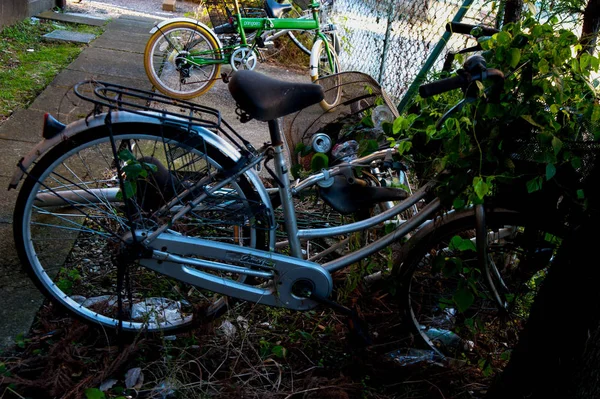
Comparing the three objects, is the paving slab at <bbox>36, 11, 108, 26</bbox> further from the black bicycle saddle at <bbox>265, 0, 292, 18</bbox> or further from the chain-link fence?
the chain-link fence

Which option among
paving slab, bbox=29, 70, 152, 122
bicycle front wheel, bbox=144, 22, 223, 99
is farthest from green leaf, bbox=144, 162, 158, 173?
bicycle front wheel, bbox=144, 22, 223, 99

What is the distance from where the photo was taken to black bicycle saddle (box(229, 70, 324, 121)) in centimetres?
232

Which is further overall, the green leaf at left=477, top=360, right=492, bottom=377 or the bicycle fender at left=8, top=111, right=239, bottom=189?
the green leaf at left=477, top=360, right=492, bottom=377

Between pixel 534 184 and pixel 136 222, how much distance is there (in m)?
1.60

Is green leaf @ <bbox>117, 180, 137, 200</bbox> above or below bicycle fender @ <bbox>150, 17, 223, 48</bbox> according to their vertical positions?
below

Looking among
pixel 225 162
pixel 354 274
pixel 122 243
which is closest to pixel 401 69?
pixel 354 274

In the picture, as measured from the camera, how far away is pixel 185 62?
591 centimetres

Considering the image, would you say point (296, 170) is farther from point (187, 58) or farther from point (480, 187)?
point (187, 58)

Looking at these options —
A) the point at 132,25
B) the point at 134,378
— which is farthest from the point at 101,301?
the point at 132,25

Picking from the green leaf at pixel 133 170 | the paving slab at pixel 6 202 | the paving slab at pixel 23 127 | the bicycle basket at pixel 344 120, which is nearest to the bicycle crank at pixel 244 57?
the paving slab at pixel 23 127

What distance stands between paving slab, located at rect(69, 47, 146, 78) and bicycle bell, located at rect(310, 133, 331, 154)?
13.0 feet

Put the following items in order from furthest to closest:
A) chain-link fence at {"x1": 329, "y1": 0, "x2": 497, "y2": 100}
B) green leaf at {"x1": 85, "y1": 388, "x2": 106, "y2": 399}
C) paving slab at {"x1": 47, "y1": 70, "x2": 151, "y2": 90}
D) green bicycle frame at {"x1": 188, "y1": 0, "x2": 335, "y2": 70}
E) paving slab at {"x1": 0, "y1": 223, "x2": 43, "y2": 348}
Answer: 1. green bicycle frame at {"x1": 188, "y1": 0, "x2": 335, "y2": 70}
2. paving slab at {"x1": 47, "y1": 70, "x2": 151, "y2": 90}
3. chain-link fence at {"x1": 329, "y1": 0, "x2": 497, "y2": 100}
4. paving slab at {"x1": 0, "y1": 223, "x2": 43, "y2": 348}
5. green leaf at {"x1": 85, "y1": 388, "x2": 106, "y2": 399}

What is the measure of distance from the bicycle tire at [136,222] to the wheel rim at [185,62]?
2.80 m

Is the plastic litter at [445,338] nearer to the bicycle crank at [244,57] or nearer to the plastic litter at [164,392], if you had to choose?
the plastic litter at [164,392]
